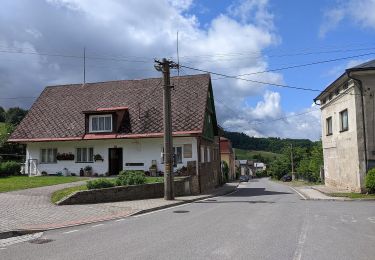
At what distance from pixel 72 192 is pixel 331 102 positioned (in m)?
19.5

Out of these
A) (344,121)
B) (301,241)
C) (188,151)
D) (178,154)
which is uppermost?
(344,121)

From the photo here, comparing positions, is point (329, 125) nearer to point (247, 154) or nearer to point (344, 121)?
point (344, 121)

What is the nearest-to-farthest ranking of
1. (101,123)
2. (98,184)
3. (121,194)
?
(98,184)
(121,194)
(101,123)

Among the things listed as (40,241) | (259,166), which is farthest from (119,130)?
(259,166)

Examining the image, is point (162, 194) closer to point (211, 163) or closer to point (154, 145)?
point (154, 145)

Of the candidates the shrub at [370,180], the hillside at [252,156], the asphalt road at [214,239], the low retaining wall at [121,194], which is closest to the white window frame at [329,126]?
the shrub at [370,180]

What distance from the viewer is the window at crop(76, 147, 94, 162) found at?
32.7 metres

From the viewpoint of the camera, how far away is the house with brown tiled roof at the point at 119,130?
30406 millimetres

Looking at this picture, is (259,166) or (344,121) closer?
(344,121)

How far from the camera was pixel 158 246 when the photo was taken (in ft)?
30.5

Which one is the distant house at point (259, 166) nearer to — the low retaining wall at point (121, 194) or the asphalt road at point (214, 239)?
the low retaining wall at point (121, 194)

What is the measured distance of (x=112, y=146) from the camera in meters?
32.1

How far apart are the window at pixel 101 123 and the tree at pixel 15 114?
161ft

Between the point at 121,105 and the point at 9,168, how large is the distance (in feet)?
30.5
